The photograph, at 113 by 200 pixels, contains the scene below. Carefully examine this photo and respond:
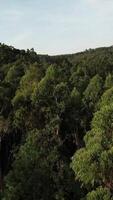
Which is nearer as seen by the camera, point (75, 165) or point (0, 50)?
point (75, 165)

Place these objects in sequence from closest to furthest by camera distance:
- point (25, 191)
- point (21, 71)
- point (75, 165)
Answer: point (75, 165)
point (25, 191)
point (21, 71)

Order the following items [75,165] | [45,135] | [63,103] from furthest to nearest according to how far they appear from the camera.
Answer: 1. [63,103]
2. [45,135]
3. [75,165]

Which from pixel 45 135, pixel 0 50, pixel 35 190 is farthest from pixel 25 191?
pixel 0 50

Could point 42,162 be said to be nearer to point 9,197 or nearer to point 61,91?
point 9,197

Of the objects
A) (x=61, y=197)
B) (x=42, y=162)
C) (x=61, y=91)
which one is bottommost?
(x=61, y=197)

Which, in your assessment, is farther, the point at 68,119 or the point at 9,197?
the point at 68,119

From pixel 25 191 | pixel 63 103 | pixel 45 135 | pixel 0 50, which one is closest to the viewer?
pixel 25 191

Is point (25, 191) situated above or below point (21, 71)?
below

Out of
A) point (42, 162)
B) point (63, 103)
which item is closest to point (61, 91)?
point (63, 103)

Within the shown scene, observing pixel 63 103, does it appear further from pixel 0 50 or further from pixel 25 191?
pixel 0 50
